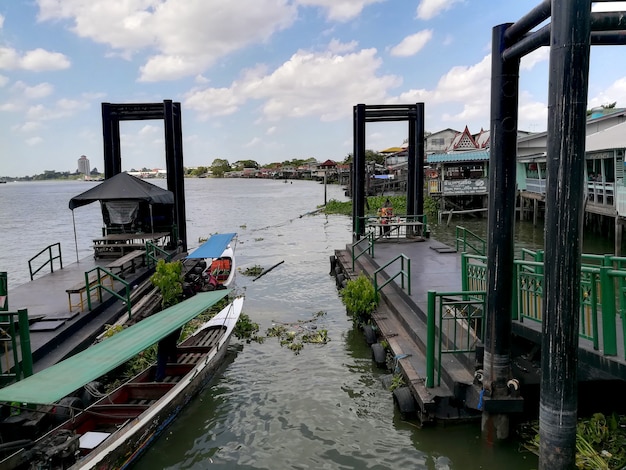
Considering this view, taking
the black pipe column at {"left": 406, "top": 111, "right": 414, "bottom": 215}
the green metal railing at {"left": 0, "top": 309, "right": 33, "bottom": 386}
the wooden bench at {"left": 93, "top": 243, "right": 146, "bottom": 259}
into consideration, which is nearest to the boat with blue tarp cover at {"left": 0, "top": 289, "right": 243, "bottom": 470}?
the green metal railing at {"left": 0, "top": 309, "right": 33, "bottom": 386}

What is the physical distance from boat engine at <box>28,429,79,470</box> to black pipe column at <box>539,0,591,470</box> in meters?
5.28

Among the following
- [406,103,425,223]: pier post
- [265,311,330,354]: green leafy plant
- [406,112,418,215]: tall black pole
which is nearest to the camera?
[265,311,330,354]: green leafy plant

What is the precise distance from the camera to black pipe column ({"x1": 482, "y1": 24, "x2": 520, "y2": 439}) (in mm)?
6039

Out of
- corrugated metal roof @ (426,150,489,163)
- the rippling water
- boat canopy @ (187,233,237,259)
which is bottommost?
the rippling water

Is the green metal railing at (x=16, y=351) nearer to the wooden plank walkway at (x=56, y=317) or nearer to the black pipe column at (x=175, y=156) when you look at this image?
the wooden plank walkway at (x=56, y=317)

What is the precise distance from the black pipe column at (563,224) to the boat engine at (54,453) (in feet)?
17.3

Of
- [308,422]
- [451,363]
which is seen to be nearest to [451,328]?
[451,363]

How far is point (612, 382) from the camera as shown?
670 centimetres

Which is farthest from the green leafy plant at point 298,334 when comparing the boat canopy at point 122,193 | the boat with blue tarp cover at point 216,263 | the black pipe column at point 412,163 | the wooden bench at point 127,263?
the black pipe column at point 412,163

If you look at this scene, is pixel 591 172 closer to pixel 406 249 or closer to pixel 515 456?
pixel 406 249

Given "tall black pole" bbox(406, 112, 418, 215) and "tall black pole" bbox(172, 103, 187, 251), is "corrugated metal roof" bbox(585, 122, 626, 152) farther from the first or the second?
"tall black pole" bbox(172, 103, 187, 251)

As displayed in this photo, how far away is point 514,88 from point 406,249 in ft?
36.8

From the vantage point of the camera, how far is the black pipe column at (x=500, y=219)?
6039mm

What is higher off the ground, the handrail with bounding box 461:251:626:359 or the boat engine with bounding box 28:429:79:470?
the handrail with bounding box 461:251:626:359
